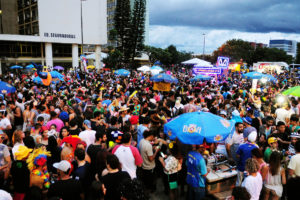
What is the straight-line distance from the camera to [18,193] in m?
3.44

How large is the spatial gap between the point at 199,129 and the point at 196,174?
80 cm

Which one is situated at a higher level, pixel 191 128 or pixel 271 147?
pixel 191 128

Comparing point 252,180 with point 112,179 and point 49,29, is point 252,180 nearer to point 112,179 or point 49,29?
point 112,179

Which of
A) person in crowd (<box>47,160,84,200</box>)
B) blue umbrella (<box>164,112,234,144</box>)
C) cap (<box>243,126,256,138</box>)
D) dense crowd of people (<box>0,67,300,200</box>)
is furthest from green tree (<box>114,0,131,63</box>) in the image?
person in crowd (<box>47,160,84,200</box>)

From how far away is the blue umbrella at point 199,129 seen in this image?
3883mm

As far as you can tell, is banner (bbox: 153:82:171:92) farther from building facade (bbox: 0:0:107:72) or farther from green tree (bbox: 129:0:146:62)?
green tree (bbox: 129:0:146:62)

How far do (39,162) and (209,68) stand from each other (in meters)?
12.3

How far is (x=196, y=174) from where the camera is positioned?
12.7 ft

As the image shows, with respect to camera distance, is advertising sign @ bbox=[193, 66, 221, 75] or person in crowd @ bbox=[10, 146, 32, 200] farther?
advertising sign @ bbox=[193, 66, 221, 75]

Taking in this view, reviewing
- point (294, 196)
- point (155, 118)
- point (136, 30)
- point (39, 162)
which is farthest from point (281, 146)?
point (136, 30)

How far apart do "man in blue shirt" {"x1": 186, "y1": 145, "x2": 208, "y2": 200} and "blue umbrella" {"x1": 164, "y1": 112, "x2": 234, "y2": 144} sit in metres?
0.28

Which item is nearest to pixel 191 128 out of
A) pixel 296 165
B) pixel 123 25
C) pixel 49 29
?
pixel 296 165

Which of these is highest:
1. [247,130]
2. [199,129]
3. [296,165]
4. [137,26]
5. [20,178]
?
→ [137,26]

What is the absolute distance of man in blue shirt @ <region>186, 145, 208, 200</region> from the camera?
3.79 m
